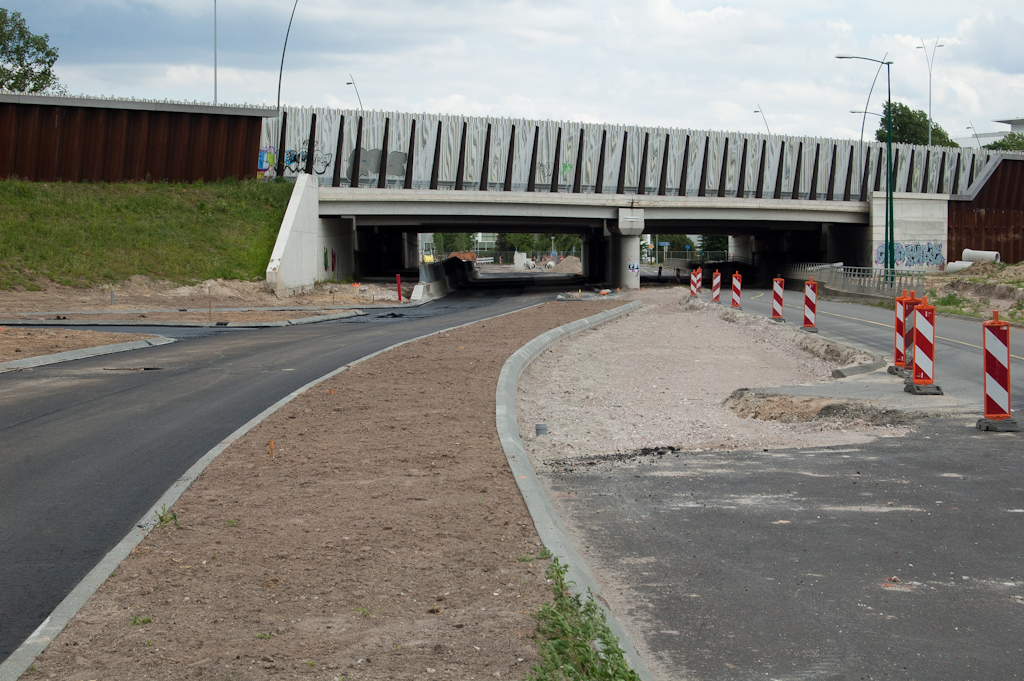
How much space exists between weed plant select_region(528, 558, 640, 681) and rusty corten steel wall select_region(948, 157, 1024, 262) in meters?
62.7

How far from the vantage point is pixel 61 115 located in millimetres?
41781

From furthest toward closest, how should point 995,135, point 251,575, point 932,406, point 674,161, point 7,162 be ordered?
point 995,135 → point 674,161 → point 7,162 → point 932,406 → point 251,575

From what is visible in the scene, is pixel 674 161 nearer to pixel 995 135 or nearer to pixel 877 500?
pixel 877 500

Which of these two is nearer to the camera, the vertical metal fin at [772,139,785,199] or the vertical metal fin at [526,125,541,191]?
the vertical metal fin at [526,125,541,191]

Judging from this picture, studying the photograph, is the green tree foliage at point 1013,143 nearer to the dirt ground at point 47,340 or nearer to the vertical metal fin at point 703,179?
the vertical metal fin at point 703,179

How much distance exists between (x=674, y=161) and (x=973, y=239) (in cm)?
2209

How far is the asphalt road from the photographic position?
5539mm

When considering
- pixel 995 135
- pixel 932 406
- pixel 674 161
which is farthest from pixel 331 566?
pixel 995 135

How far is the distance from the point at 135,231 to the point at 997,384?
1426 inches

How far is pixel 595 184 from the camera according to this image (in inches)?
2174

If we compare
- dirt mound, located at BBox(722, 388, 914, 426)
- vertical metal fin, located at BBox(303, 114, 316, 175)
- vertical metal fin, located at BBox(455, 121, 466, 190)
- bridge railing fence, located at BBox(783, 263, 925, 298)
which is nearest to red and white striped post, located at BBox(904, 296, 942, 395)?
dirt mound, located at BBox(722, 388, 914, 426)

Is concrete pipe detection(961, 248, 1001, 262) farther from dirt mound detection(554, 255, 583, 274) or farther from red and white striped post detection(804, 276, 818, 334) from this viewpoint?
dirt mound detection(554, 255, 583, 274)

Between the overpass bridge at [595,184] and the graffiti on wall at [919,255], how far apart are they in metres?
0.11

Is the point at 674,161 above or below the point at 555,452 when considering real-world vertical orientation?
above
